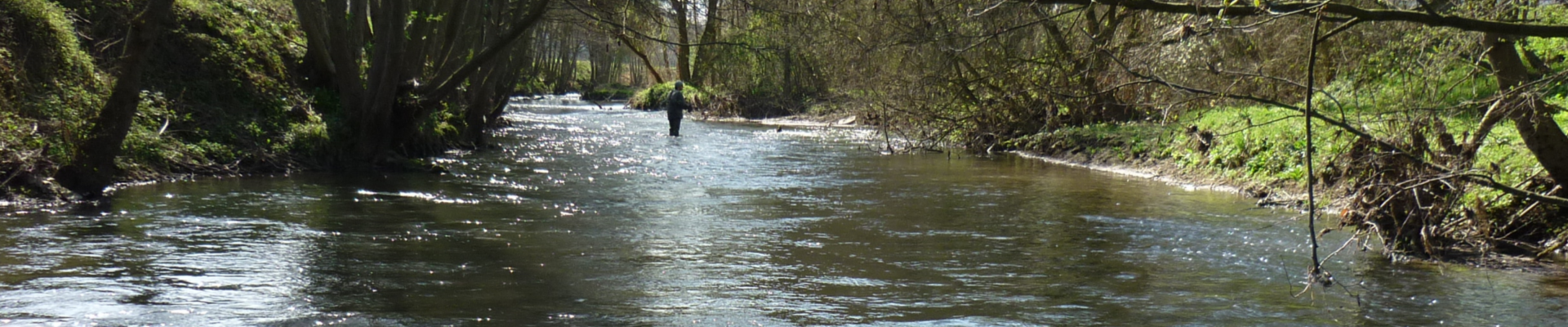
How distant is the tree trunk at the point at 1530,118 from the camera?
296 inches

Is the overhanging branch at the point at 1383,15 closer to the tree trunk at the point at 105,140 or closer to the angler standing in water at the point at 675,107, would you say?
the tree trunk at the point at 105,140

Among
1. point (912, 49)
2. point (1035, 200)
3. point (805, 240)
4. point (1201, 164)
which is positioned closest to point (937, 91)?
point (912, 49)

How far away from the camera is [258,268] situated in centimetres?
723

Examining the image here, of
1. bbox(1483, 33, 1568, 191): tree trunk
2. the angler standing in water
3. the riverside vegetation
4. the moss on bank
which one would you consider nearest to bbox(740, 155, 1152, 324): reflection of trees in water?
the riverside vegetation

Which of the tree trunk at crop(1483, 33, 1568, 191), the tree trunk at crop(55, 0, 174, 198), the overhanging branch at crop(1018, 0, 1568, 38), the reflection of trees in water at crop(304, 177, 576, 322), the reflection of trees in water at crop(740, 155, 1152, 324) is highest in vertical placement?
the overhanging branch at crop(1018, 0, 1568, 38)

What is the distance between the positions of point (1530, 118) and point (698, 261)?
5.61 metres

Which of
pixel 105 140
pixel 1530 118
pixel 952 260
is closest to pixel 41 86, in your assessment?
pixel 105 140

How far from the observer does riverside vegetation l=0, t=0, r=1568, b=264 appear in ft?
25.9

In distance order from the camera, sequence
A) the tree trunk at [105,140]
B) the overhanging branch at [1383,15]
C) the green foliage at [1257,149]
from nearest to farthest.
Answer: the overhanging branch at [1383,15] → the tree trunk at [105,140] → the green foliage at [1257,149]

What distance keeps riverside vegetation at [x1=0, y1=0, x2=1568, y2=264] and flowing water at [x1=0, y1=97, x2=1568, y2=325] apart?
2.60ft

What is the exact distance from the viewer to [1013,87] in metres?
18.9

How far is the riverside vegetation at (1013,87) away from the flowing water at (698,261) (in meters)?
0.79

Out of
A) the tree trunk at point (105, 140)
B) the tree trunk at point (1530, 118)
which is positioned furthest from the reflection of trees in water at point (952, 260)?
the tree trunk at point (105, 140)

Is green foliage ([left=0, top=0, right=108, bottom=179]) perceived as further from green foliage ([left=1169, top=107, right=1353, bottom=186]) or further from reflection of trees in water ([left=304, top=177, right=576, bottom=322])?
green foliage ([left=1169, top=107, right=1353, bottom=186])
